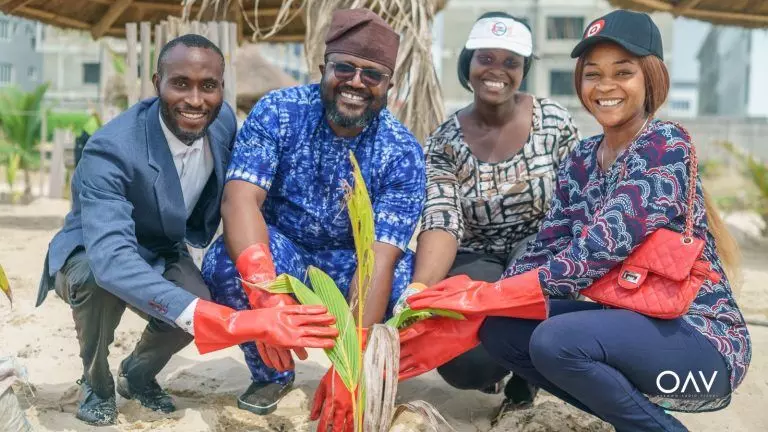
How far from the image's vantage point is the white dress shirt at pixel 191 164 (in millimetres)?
2799

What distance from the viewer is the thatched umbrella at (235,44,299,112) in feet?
34.9

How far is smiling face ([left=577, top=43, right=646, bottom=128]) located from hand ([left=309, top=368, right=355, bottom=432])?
1091 mm

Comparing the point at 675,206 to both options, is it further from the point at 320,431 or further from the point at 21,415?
the point at 21,415

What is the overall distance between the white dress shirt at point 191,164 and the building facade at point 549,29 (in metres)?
26.6

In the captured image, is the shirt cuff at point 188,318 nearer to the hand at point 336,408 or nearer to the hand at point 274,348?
the hand at point 274,348

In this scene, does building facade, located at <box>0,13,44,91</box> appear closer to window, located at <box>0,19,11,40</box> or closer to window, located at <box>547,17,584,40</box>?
window, located at <box>0,19,11,40</box>

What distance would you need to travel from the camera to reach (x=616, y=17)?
2.39 metres

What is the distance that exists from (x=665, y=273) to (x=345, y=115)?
3.99 feet

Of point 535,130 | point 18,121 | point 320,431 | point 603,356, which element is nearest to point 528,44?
point 535,130

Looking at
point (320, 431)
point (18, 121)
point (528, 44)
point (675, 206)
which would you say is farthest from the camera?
point (18, 121)

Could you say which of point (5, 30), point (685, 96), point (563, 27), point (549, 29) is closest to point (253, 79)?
point (549, 29)

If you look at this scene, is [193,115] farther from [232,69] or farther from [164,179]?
[232,69]

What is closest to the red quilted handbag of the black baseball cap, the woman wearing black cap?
the woman wearing black cap

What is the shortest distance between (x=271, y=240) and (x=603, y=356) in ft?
4.03
